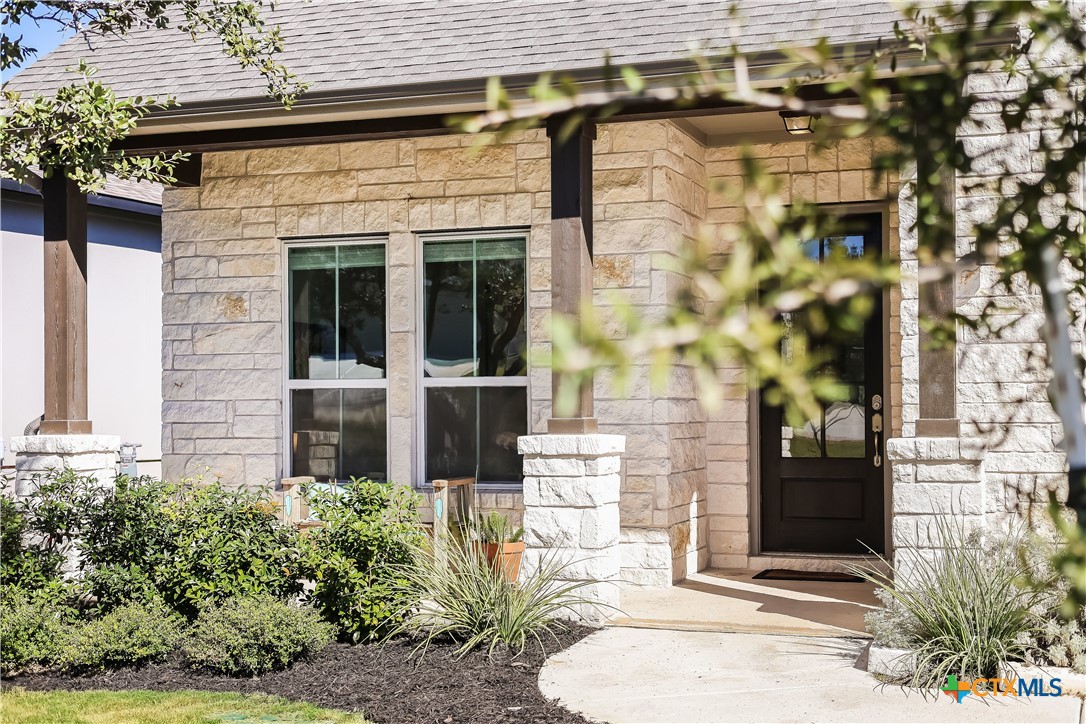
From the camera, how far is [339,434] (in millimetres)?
9047

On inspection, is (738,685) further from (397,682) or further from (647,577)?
(647,577)

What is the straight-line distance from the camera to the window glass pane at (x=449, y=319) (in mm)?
8758

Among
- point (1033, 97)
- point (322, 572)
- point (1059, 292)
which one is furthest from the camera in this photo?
point (322, 572)

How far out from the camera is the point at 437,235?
8.80 m

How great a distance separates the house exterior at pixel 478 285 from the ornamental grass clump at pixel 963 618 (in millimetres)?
1649

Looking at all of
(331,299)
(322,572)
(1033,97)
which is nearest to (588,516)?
(322,572)

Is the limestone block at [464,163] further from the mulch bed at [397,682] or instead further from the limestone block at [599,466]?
the mulch bed at [397,682]

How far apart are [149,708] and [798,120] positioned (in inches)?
204

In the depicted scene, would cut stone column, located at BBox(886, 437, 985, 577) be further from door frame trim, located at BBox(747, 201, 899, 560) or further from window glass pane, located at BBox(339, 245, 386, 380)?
window glass pane, located at BBox(339, 245, 386, 380)

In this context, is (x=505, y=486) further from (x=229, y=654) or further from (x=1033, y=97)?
(x=1033, y=97)

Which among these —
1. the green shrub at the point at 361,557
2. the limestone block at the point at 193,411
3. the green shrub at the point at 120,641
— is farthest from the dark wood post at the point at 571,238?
the limestone block at the point at 193,411

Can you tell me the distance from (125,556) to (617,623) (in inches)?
111

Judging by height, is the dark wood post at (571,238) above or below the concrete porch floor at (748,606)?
above

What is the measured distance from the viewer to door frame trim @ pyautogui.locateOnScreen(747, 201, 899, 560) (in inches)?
332
